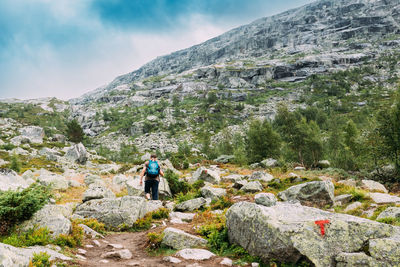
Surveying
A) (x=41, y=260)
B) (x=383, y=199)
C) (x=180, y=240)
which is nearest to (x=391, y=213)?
(x=383, y=199)

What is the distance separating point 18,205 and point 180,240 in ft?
17.4

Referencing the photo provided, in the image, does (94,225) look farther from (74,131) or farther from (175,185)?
(74,131)

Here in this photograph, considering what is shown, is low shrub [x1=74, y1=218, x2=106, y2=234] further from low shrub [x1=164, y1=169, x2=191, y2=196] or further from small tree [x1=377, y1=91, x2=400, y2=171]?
small tree [x1=377, y1=91, x2=400, y2=171]

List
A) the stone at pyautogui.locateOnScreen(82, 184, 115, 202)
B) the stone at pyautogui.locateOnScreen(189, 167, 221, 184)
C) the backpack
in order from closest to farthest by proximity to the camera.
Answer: the stone at pyautogui.locateOnScreen(82, 184, 115, 202) < the backpack < the stone at pyautogui.locateOnScreen(189, 167, 221, 184)

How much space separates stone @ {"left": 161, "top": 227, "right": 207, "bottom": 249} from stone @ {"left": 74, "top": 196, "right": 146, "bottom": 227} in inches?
140

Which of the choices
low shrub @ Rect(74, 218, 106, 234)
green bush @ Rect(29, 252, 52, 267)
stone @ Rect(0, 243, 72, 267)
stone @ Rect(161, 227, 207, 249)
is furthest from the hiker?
green bush @ Rect(29, 252, 52, 267)

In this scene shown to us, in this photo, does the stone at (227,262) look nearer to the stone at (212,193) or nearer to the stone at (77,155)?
the stone at (212,193)

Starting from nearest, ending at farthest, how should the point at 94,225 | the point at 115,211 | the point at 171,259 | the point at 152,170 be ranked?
1. the point at 171,259
2. the point at 94,225
3. the point at 115,211
4. the point at 152,170

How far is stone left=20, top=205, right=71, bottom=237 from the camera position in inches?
285

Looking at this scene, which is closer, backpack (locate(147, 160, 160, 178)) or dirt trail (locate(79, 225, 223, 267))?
dirt trail (locate(79, 225, 223, 267))

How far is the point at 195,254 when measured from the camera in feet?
21.8

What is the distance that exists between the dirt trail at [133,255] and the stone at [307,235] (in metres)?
1.37

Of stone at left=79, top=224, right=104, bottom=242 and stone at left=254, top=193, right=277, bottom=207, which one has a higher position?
stone at left=79, top=224, right=104, bottom=242

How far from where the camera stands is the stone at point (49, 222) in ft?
23.8
